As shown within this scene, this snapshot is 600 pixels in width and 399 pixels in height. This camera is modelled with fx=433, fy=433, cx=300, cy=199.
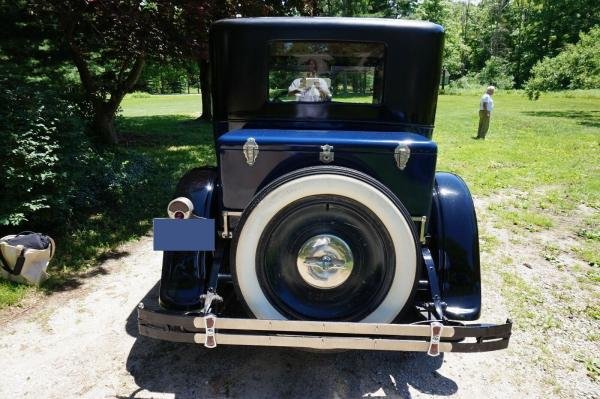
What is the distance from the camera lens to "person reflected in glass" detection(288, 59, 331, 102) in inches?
131

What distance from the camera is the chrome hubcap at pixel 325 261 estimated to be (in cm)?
248

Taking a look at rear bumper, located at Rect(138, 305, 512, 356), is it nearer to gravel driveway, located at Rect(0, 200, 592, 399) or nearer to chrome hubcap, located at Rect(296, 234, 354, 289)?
chrome hubcap, located at Rect(296, 234, 354, 289)

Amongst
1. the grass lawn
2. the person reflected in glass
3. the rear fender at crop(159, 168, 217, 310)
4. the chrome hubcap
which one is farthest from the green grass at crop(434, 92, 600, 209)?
the rear fender at crop(159, 168, 217, 310)

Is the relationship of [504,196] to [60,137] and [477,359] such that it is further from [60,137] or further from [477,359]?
[60,137]

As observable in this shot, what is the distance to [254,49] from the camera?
10.6 feet

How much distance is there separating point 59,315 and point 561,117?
71.5ft

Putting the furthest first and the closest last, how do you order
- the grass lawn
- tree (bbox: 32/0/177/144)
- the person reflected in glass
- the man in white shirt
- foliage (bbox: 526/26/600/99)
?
foliage (bbox: 526/26/600/99), the man in white shirt, tree (bbox: 32/0/177/144), the grass lawn, the person reflected in glass

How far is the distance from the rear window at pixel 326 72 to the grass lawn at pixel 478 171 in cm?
275

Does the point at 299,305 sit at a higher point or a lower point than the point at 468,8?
lower

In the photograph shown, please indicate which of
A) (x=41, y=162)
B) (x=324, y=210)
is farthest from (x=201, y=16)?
(x=324, y=210)

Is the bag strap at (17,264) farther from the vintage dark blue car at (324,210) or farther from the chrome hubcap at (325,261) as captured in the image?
the chrome hubcap at (325,261)

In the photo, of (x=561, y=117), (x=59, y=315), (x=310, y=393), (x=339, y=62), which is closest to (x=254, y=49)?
(x=339, y=62)

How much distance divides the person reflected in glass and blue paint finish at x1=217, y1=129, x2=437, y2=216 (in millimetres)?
741

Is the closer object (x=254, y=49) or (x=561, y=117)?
(x=254, y=49)
